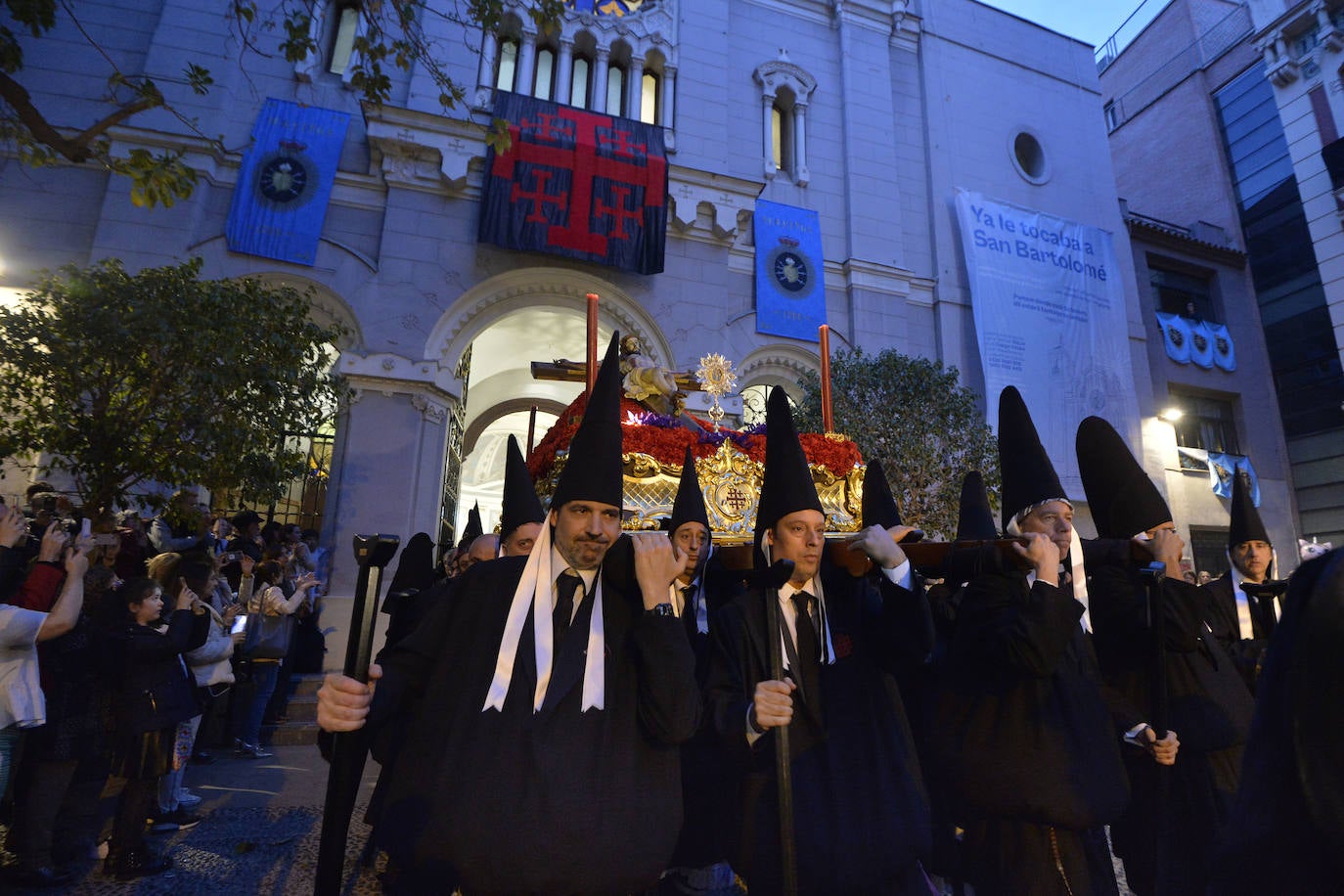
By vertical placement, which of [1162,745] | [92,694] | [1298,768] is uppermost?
[1298,768]

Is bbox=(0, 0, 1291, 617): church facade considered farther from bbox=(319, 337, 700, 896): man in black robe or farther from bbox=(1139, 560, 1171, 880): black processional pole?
bbox=(1139, 560, 1171, 880): black processional pole

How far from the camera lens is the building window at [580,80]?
14.5 metres

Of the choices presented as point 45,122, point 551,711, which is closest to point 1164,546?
point 551,711

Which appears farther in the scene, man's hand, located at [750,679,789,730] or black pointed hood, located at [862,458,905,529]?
black pointed hood, located at [862,458,905,529]

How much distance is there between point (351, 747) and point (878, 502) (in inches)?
94.0

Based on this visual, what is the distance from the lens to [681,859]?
3.15 meters

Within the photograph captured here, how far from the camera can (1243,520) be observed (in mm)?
4266

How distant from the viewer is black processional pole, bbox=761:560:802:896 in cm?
179

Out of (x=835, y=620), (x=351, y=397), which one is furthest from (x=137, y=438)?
(x=835, y=620)

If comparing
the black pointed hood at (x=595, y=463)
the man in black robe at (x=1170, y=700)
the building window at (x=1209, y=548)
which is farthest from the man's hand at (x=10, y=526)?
the building window at (x=1209, y=548)

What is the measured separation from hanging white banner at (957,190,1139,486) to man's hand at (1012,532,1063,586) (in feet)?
43.6

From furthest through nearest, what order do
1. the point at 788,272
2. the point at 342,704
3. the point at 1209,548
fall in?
the point at 1209,548
the point at 788,272
the point at 342,704

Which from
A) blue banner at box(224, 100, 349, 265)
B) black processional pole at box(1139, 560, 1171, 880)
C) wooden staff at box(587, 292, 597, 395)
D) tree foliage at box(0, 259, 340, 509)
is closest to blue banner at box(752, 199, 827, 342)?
blue banner at box(224, 100, 349, 265)

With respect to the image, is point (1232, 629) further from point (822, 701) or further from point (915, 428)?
point (915, 428)
